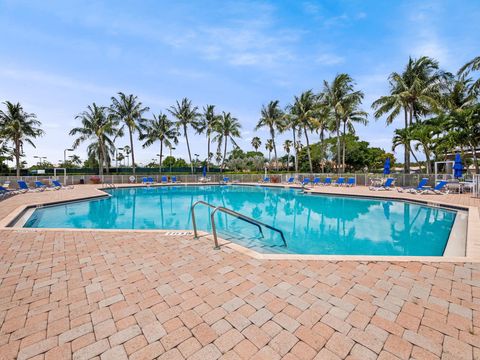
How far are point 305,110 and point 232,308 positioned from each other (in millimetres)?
25672

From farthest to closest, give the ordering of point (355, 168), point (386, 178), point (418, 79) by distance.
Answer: point (355, 168) < point (418, 79) < point (386, 178)

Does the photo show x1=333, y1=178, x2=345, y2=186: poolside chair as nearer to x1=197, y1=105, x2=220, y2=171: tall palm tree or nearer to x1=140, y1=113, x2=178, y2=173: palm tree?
x1=197, y1=105, x2=220, y2=171: tall palm tree

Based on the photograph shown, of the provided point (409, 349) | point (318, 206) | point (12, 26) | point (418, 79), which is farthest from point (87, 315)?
point (418, 79)

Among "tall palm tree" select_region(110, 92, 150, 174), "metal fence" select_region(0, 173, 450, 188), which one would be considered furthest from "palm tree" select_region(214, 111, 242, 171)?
"tall palm tree" select_region(110, 92, 150, 174)

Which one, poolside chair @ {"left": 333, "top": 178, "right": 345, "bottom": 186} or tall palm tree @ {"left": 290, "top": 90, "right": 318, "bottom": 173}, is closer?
poolside chair @ {"left": 333, "top": 178, "right": 345, "bottom": 186}

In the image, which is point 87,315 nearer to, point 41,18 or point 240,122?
point 41,18

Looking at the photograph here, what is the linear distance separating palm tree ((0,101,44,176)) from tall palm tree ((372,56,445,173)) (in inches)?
1438

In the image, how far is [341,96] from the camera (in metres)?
22.8

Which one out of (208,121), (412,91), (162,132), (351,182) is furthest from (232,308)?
(162,132)

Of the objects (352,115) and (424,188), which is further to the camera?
(352,115)

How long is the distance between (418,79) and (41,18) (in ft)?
77.8

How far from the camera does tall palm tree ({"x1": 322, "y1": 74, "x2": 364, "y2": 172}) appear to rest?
73.2ft

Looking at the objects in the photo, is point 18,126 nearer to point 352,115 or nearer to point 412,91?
point 352,115

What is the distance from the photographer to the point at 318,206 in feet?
39.3
